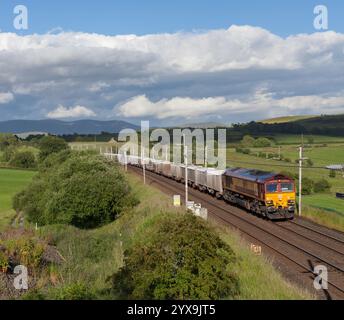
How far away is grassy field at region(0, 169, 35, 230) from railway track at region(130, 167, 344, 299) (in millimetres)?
33449

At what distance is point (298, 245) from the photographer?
28.4 metres

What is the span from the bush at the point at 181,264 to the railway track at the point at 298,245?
19.4ft

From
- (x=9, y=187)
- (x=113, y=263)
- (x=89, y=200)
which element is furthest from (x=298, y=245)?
(x=9, y=187)

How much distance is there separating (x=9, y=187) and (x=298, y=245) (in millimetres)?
85744

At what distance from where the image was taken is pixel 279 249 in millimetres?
27688

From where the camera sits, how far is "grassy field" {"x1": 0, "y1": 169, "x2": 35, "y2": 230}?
247 feet

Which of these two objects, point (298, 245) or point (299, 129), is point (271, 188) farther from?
point (299, 129)

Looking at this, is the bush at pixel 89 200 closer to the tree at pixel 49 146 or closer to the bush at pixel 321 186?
the bush at pixel 321 186

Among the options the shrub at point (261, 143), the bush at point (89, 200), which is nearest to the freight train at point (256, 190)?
the bush at point (89, 200)

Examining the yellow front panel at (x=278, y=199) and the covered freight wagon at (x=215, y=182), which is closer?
the yellow front panel at (x=278, y=199)

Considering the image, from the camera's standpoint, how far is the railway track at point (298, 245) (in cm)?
2200
